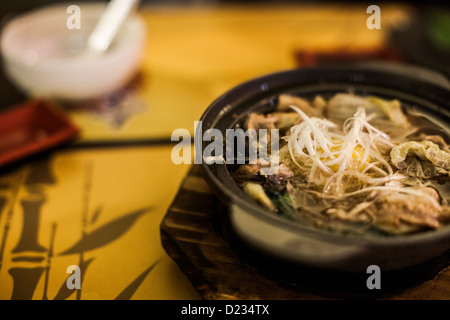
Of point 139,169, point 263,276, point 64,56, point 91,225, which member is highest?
point 64,56

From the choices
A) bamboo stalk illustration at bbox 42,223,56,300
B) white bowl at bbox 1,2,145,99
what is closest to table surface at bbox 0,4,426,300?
bamboo stalk illustration at bbox 42,223,56,300

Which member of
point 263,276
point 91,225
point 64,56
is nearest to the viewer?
point 263,276

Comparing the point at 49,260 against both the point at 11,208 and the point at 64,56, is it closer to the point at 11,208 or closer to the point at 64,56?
the point at 11,208

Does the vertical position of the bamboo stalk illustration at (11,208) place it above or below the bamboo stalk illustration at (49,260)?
above

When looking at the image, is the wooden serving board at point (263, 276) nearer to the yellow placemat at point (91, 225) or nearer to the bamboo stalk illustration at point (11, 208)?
the yellow placemat at point (91, 225)

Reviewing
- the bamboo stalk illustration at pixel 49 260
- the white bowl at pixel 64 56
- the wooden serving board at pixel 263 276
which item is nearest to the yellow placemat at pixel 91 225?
the bamboo stalk illustration at pixel 49 260

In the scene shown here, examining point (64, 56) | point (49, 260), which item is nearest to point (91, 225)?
point (49, 260)

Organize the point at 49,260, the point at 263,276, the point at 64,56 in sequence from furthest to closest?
the point at 64,56 < the point at 49,260 < the point at 263,276
